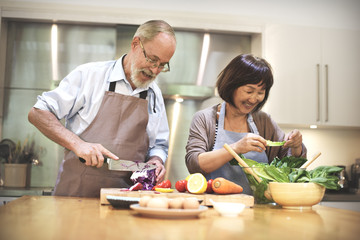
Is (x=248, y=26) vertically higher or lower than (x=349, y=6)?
lower

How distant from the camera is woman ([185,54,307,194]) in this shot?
6.42 feet

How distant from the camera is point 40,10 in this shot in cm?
321

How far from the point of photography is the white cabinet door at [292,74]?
3430 millimetres

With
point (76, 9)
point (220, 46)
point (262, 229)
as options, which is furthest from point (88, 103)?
point (220, 46)

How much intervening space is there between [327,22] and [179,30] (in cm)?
159

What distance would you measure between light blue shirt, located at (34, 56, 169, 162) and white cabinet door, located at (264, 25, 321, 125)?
155 centimetres

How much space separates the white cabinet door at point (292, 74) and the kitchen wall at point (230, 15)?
0.20m

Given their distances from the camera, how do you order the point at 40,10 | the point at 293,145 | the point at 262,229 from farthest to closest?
1. the point at 40,10
2. the point at 293,145
3. the point at 262,229

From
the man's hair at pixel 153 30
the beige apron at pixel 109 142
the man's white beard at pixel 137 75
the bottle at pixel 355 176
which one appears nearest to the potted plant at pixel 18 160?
the beige apron at pixel 109 142

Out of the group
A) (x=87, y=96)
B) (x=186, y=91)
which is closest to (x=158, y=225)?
(x=87, y=96)

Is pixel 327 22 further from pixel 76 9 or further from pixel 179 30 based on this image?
pixel 76 9

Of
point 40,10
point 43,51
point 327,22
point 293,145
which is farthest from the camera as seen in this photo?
point 327,22

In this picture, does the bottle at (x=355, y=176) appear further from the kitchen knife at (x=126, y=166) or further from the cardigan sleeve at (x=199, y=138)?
the kitchen knife at (x=126, y=166)

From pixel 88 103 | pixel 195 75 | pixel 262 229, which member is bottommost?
pixel 262 229
